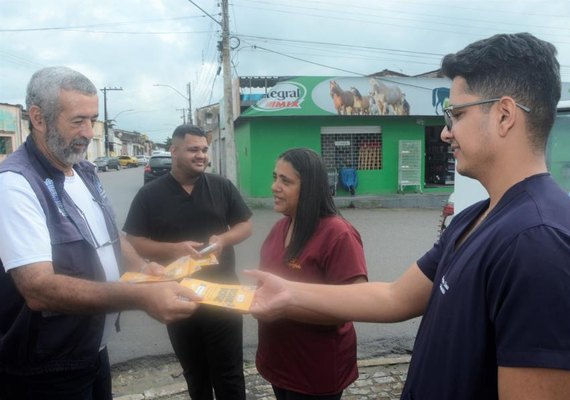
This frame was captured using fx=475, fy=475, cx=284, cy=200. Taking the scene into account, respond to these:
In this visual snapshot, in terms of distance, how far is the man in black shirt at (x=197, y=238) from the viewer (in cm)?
334

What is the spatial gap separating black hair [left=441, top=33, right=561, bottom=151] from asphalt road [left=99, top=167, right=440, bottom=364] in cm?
368

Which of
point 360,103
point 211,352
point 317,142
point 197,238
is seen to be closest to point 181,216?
point 197,238

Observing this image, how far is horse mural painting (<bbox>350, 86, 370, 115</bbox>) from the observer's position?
53.9 ft

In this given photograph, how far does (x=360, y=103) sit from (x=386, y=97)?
974 millimetres

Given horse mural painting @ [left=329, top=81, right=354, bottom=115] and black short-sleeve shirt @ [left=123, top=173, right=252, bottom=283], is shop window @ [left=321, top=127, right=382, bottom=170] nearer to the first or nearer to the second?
horse mural painting @ [left=329, top=81, right=354, bottom=115]

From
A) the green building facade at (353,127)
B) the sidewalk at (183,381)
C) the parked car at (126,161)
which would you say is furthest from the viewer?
the parked car at (126,161)

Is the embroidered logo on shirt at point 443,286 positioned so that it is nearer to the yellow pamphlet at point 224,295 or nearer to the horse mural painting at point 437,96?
the yellow pamphlet at point 224,295

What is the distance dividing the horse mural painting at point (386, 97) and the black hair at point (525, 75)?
1578cm

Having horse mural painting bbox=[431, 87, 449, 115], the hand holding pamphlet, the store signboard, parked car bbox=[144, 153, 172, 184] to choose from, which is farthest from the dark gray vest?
parked car bbox=[144, 153, 172, 184]

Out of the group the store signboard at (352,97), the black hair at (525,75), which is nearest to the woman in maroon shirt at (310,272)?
the black hair at (525,75)

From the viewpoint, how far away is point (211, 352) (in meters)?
3.36

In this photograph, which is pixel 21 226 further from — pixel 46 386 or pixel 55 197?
pixel 46 386

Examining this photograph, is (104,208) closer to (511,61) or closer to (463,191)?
(511,61)

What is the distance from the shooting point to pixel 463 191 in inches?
206
